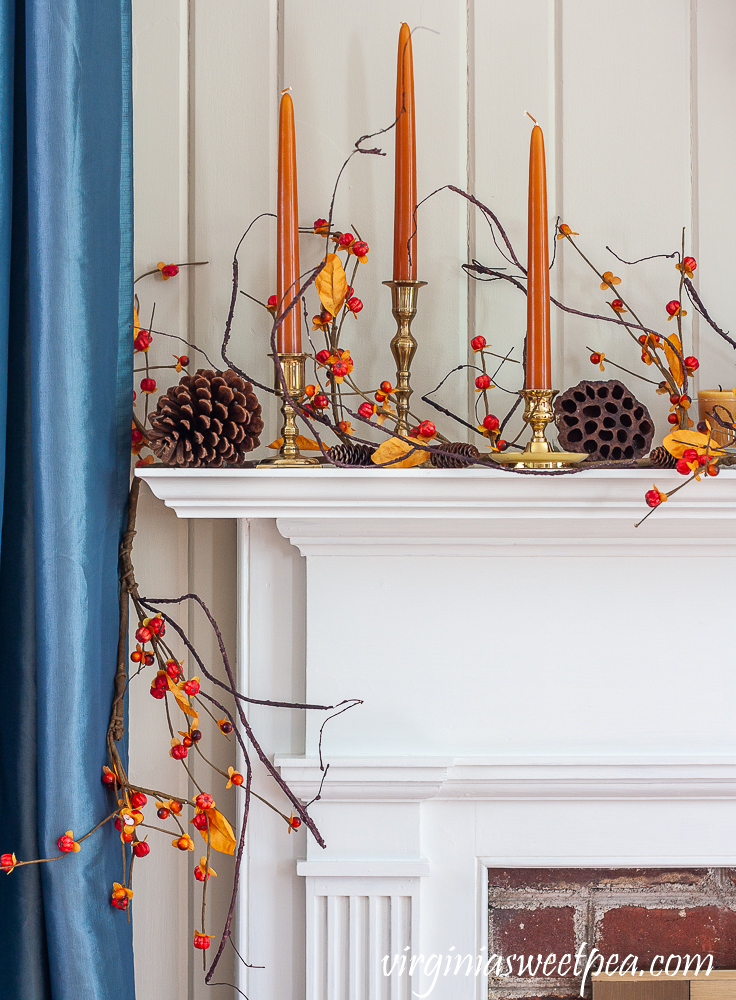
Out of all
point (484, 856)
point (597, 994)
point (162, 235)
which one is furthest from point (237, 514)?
point (597, 994)

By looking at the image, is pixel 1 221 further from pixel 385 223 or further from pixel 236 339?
pixel 385 223

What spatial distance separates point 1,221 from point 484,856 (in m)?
0.80

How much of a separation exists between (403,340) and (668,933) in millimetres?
752

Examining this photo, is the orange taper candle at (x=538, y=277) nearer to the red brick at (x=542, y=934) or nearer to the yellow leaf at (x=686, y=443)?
the yellow leaf at (x=686, y=443)

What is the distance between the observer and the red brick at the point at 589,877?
0.83 m

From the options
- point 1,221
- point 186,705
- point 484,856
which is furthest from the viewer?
point 484,856

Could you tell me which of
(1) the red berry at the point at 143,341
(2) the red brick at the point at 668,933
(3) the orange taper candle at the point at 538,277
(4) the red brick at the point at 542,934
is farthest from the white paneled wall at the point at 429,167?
(2) the red brick at the point at 668,933

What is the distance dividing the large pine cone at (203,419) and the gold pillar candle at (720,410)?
17.7 inches

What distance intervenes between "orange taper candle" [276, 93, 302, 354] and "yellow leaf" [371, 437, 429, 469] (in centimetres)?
13

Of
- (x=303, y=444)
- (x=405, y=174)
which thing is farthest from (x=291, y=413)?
(x=405, y=174)

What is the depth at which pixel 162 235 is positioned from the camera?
0.82 metres

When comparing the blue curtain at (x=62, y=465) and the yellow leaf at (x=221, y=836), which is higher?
the blue curtain at (x=62, y=465)

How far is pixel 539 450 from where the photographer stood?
68 cm

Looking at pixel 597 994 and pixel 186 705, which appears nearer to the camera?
pixel 186 705
